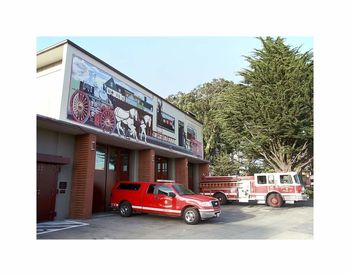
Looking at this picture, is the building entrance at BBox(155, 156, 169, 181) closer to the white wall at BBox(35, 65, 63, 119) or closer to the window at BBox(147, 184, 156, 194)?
the window at BBox(147, 184, 156, 194)

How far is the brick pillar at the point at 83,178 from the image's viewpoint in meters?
12.7

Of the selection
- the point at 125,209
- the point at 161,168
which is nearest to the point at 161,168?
the point at 161,168

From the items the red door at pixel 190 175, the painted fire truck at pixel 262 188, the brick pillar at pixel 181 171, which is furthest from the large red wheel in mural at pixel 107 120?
the red door at pixel 190 175

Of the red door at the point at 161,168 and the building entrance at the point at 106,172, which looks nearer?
the building entrance at the point at 106,172

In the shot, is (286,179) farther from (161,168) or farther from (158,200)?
(158,200)

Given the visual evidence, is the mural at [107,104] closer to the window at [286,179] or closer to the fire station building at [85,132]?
the fire station building at [85,132]

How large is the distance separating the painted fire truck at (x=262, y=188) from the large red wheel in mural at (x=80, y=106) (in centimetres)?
1278

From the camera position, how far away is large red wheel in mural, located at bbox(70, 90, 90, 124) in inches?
507

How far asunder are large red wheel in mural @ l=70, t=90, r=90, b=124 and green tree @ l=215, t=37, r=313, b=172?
1610 centimetres

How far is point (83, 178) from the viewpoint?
12945 mm

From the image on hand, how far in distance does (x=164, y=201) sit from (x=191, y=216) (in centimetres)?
153

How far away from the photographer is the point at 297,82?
78.8 feet

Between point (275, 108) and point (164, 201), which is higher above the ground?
point (275, 108)

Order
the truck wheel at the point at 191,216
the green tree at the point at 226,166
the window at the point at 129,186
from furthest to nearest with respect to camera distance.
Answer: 1. the green tree at the point at 226,166
2. the window at the point at 129,186
3. the truck wheel at the point at 191,216
